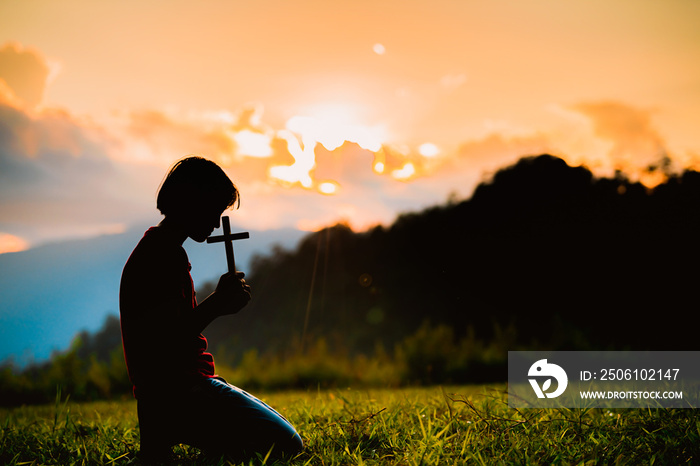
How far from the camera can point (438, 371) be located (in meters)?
10.5

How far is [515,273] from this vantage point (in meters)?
14.1

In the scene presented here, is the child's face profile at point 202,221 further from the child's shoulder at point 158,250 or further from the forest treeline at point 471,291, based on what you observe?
the forest treeline at point 471,291

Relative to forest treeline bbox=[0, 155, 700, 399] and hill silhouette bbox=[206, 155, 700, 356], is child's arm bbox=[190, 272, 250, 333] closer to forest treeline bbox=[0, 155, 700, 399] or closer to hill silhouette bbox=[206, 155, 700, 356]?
forest treeline bbox=[0, 155, 700, 399]

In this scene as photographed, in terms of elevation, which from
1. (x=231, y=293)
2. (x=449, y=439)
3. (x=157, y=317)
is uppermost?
(x=231, y=293)

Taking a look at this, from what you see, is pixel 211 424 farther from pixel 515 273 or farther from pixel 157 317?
pixel 515 273

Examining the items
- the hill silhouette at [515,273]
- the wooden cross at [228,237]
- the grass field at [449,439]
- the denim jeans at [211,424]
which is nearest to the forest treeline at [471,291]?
the hill silhouette at [515,273]

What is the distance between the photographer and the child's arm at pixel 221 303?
2.70 meters

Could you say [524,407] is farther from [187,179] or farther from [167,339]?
[187,179]

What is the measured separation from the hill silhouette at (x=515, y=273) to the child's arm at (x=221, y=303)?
10.0 metres

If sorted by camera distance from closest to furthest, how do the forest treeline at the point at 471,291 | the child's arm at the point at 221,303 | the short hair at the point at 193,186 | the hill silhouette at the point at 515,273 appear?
the child's arm at the point at 221,303
the short hair at the point at 193,186
the forest treeline at the point at 471,291
the hill silhouette at the point at 515,273

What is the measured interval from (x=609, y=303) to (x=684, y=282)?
1.99 m

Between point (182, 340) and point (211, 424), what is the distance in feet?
1.83

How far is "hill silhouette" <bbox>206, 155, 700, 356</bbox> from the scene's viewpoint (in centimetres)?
1284

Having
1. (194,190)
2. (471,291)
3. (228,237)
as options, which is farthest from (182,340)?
(471,291)
